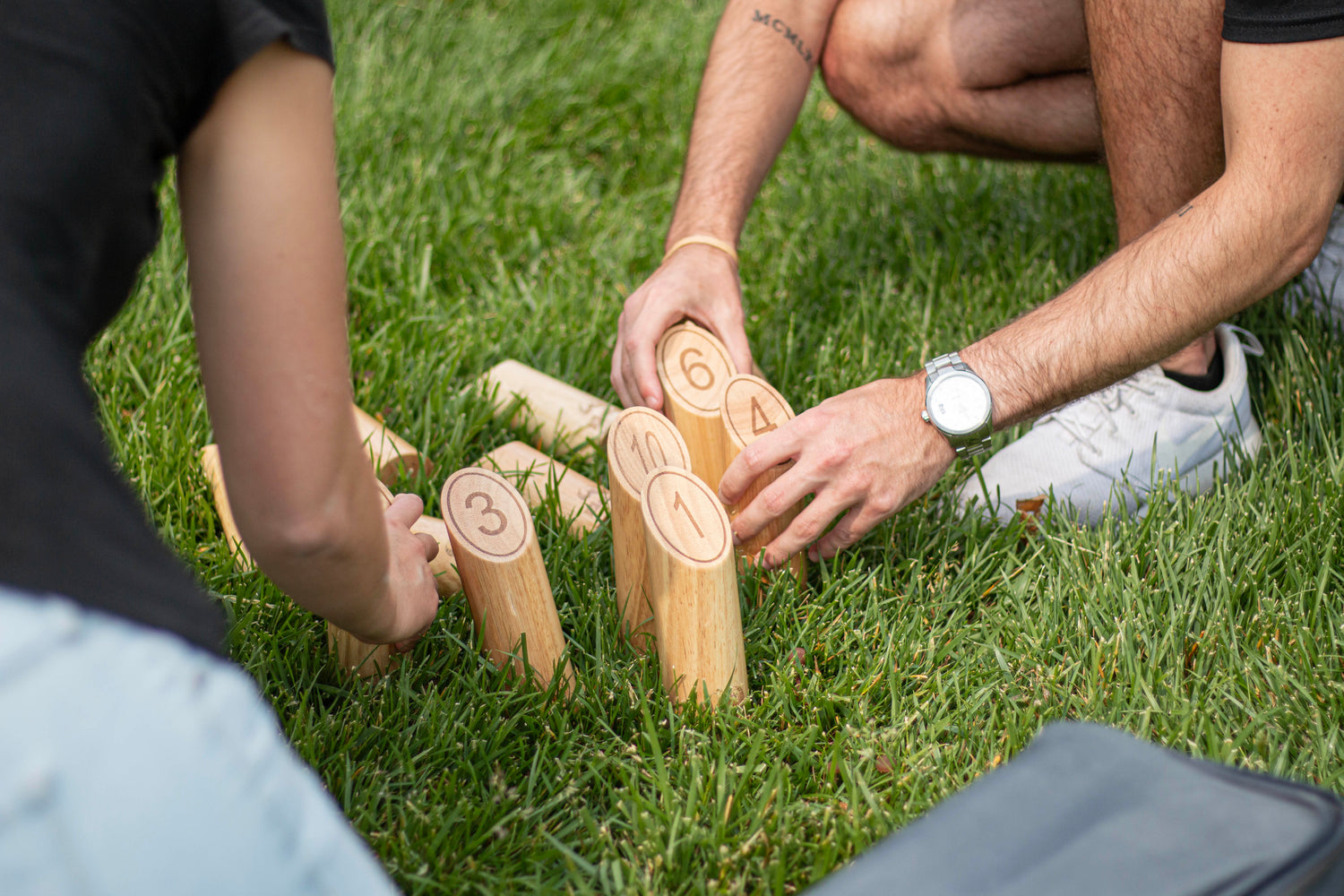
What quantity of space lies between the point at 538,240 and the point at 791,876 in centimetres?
186

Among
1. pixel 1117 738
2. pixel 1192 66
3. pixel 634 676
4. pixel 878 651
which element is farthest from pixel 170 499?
pixel 1192 66

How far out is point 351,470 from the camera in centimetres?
98

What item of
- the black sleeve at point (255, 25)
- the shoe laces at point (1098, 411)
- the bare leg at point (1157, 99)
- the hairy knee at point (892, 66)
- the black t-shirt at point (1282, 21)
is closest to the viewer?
the black sleeve at point (255, 25)

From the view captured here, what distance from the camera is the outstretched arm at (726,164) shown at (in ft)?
5.84

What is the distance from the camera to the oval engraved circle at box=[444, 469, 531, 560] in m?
1.35

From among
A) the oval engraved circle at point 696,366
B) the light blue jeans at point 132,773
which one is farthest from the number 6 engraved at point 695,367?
the light blue jeans at point 132,773

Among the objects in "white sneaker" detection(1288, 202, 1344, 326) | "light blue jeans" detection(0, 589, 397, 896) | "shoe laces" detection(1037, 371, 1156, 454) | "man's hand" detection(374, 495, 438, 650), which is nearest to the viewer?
"light blue jeans" detection(0, 589, 397, 896)

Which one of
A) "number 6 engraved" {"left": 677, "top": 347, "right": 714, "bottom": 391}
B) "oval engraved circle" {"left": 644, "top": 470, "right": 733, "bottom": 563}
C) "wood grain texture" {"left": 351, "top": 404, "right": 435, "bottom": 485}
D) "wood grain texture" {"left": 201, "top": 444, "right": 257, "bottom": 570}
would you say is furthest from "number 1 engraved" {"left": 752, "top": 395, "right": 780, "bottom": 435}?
"wood grain texture" {"left": 201, "top": 444, "right": 257, "bottom": 570}

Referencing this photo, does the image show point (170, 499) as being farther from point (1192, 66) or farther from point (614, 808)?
point (1192, 66)

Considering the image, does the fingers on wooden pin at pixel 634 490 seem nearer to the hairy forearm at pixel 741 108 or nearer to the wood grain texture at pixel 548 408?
the wood grain texture at pixel 548 408

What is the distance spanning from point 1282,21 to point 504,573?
131cm

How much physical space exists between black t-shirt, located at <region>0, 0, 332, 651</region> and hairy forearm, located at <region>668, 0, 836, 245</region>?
126 centimetres

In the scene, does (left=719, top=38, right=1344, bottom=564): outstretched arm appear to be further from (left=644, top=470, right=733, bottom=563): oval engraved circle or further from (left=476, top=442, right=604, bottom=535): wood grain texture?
(left=476, top=442, right=604, bottom=535): wood grain texture

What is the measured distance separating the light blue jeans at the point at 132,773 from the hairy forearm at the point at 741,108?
1.41m
